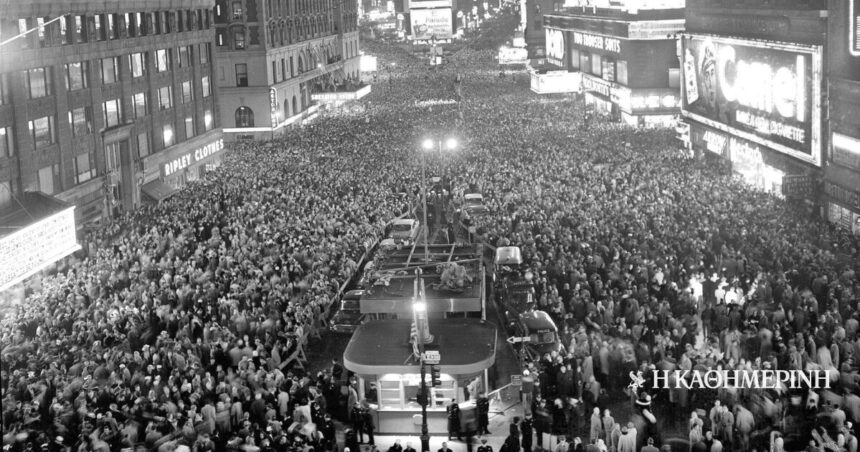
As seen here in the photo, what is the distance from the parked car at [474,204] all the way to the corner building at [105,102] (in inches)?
769

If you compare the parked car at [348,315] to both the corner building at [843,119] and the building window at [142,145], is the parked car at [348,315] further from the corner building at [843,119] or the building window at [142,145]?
the building window at [142,145]

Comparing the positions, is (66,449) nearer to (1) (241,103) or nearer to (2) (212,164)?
(2) (212,164)

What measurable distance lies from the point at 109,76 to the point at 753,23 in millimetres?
34912

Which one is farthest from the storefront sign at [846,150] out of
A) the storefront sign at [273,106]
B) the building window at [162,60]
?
the storefront sign at [273,106]

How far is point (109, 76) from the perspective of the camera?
55.6 metres

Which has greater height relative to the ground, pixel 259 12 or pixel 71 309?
pixel 259 12

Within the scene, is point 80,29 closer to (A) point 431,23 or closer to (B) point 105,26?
(B) point 105,26

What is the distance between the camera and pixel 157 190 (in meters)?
58.7

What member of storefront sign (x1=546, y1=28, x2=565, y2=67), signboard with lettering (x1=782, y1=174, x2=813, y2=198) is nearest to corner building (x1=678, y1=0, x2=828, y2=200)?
signboard with lettering (x1=782, y1=174, x2=813, y2=198)

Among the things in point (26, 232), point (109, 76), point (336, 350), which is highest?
point (109, 76)

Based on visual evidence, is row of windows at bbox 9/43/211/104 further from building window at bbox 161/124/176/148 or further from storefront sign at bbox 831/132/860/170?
storefront sign at bbox 831/132/860/170

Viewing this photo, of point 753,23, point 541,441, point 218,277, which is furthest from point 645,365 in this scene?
point 753,23

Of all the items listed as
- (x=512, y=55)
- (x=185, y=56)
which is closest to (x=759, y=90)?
(x=185, y=56)

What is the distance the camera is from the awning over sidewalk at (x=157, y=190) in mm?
57594
